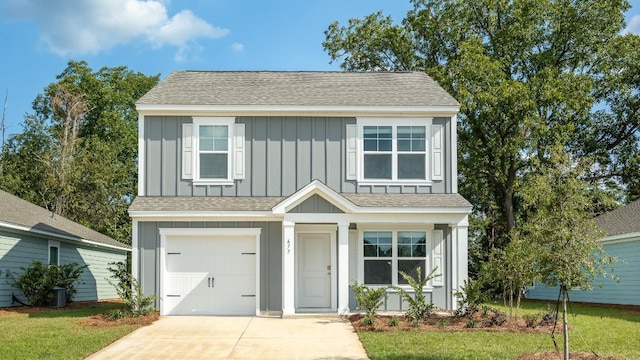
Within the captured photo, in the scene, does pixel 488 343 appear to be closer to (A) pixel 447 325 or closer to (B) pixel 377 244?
(A) pixel 447 325

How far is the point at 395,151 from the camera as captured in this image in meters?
20.0

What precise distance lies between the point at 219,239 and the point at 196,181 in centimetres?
176

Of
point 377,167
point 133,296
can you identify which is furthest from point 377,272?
point 133,296

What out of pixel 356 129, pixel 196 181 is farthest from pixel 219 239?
pixel 356 129

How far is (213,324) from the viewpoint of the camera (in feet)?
55.1

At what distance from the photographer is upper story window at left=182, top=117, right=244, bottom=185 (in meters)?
19.7

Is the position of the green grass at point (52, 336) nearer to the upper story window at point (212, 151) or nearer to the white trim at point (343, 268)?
the upper story window at point (212, 151)

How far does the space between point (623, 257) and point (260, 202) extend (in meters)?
12.7

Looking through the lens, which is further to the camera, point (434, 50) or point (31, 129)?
point (31, 129)

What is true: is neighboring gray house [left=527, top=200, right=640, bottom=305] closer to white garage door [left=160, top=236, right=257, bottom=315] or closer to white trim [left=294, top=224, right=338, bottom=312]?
white trim [left=294, top=224, right=338, bottom=312]

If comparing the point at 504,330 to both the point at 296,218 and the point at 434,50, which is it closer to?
the point at 296,218

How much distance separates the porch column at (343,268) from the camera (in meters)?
18.2

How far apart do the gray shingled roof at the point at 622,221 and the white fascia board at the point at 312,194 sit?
10.1 meters

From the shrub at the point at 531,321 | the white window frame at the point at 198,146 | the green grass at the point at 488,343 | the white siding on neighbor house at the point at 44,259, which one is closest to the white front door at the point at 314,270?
the white window frame at the point at 198,146
